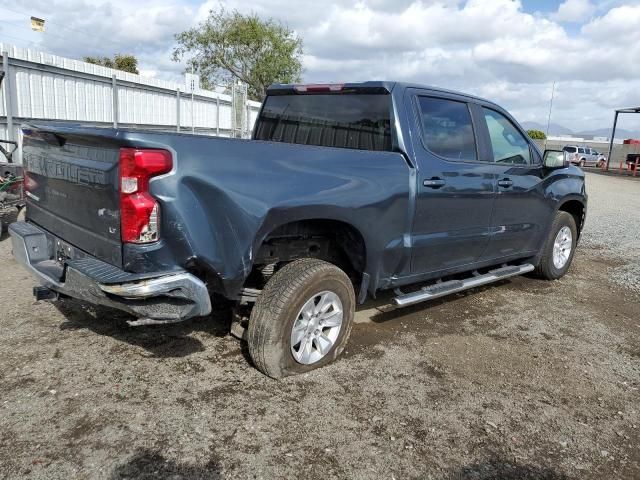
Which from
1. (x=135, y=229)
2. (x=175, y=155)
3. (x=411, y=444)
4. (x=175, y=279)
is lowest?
(x=411, y=444)

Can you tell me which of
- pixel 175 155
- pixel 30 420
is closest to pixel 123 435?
pixel 30 420

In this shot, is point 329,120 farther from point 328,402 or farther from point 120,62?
point 120,62

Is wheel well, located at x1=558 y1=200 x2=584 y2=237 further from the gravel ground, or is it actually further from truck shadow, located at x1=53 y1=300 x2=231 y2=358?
truck shadow, located at x1=53 y1=300 x2=231 y2=358

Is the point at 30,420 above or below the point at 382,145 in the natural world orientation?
below

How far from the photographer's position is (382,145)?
13.5 feet

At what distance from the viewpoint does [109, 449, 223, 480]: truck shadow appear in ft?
8.26

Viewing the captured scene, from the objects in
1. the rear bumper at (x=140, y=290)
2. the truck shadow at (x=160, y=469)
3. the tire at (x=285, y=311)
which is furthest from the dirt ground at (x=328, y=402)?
the rear bumper at (x=140, y=290)

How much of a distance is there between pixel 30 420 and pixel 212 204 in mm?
1527

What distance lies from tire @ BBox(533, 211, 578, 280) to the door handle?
2420 mm

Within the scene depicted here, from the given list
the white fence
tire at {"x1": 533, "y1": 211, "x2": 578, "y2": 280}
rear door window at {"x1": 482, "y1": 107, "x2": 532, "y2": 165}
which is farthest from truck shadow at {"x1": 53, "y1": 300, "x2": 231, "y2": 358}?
the white fence

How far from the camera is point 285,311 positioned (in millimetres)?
3332

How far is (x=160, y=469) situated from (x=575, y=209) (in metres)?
5.72

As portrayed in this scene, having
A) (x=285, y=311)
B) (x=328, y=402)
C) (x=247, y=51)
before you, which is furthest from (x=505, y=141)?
(x=247, y=51)

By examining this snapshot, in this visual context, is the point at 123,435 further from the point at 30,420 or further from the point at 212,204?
the point at 212,204
